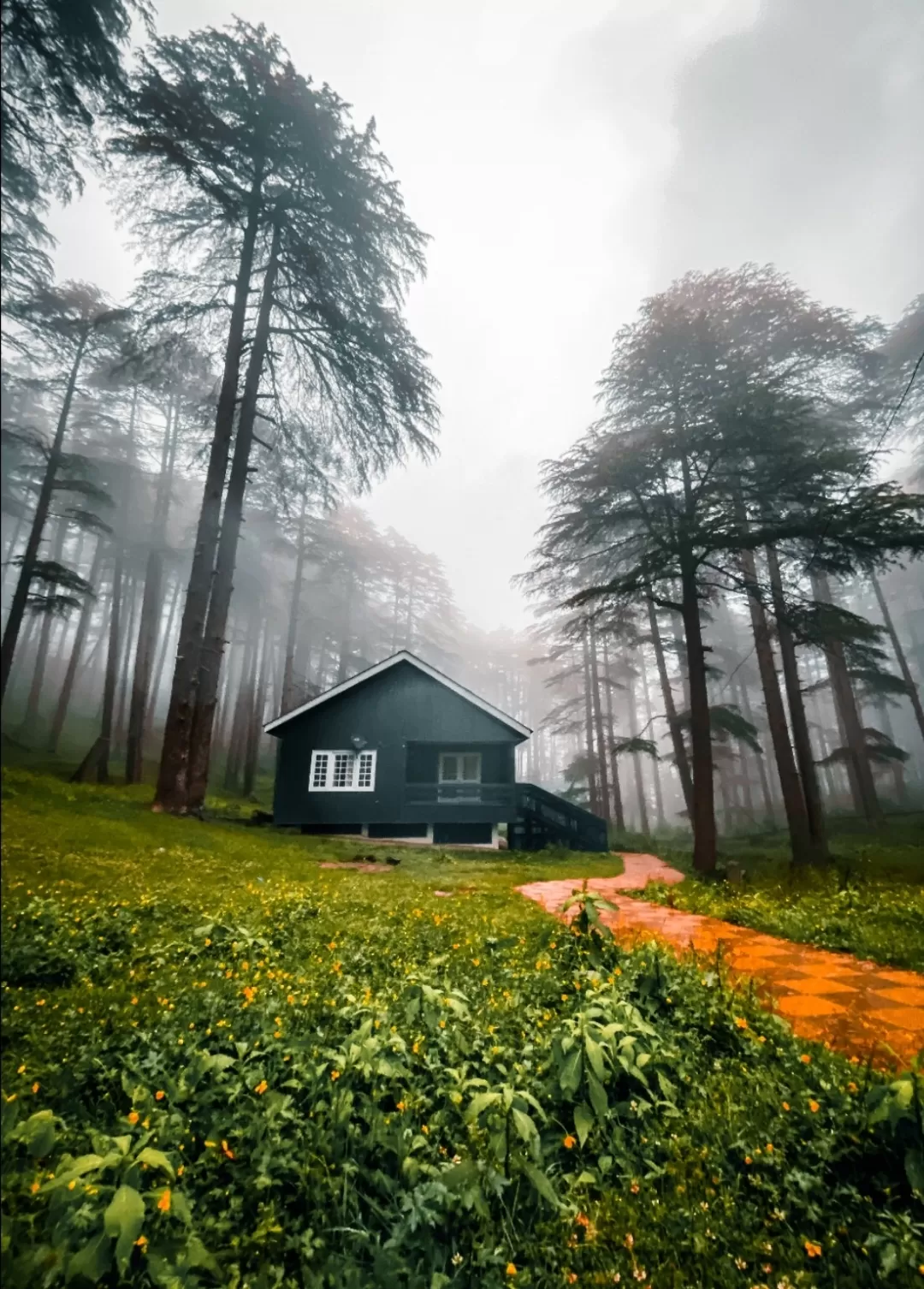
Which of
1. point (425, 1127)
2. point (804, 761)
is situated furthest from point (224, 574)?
point (804, 761)

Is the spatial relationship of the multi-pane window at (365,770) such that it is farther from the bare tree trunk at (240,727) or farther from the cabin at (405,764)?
the bare tree trunk at (240,727)

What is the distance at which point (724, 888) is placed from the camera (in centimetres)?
752

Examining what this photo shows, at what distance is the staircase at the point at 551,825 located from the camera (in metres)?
16.9

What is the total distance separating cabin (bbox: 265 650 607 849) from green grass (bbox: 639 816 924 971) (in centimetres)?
744

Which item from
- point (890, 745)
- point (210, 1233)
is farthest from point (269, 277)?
point (890, 745)

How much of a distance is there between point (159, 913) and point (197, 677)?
4.64 meters

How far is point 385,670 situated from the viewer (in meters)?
16.6

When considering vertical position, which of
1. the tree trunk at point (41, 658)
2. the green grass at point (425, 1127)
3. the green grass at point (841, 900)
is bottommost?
the green grass at point (425, 1127)

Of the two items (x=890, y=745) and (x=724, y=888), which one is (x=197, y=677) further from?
(x=890, y=745)

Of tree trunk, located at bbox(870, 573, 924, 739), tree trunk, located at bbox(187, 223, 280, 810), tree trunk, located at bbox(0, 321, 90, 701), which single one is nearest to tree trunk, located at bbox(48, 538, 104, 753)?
tree trunk, located at bbox(0, 321, 90, 701)

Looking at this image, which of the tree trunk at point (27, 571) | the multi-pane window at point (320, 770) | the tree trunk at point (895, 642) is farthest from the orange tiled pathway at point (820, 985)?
Answer: the multi-pane window at point (320, 770)

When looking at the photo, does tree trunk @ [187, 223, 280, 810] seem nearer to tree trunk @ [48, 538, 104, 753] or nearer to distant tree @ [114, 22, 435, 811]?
distant tree @ [114, 22, 435, 811]

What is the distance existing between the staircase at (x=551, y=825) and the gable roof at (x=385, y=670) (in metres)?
2.77

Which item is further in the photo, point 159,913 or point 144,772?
point 144,772
